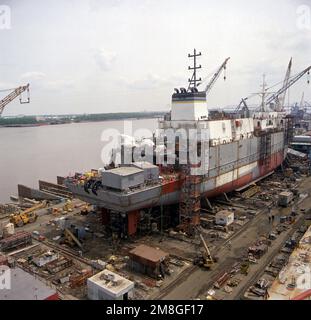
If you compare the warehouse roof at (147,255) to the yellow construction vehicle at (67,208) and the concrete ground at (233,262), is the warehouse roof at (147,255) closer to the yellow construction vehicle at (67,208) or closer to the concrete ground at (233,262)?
the concrete ground at (233,262)

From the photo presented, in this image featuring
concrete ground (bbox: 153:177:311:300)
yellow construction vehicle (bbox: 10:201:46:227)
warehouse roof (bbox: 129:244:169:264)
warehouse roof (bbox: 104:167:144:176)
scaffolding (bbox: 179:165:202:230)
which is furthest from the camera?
yellow construction vehicle (bbox: 10:201:46:227)

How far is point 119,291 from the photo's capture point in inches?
435

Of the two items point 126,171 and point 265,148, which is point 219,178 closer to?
point 126,171

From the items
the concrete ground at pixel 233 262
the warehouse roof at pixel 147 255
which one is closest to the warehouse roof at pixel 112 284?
the concrete ground at pixel 233 262

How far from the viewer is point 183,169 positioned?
60.4ft

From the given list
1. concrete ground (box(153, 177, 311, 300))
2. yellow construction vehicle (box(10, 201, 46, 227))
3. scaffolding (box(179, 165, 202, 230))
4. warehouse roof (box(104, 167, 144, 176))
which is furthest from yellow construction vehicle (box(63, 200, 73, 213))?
concrete ground (box(153, 177, 311, 300))

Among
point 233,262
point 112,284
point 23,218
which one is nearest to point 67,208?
point 23,218

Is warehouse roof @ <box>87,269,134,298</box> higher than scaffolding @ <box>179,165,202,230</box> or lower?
lower

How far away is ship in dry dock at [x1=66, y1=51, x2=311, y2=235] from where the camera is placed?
16.5 metres

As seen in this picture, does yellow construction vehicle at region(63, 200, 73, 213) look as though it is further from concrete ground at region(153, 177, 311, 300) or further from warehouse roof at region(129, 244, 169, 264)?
concrete ground at region(153, 177, 311, 300)

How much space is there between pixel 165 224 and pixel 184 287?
659cm

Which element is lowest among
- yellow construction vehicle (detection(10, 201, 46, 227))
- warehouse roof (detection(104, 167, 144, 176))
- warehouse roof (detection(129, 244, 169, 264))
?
yellow construction vehicle (detection(10, 201, 46, 227))

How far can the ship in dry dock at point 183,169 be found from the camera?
16.5 metres
